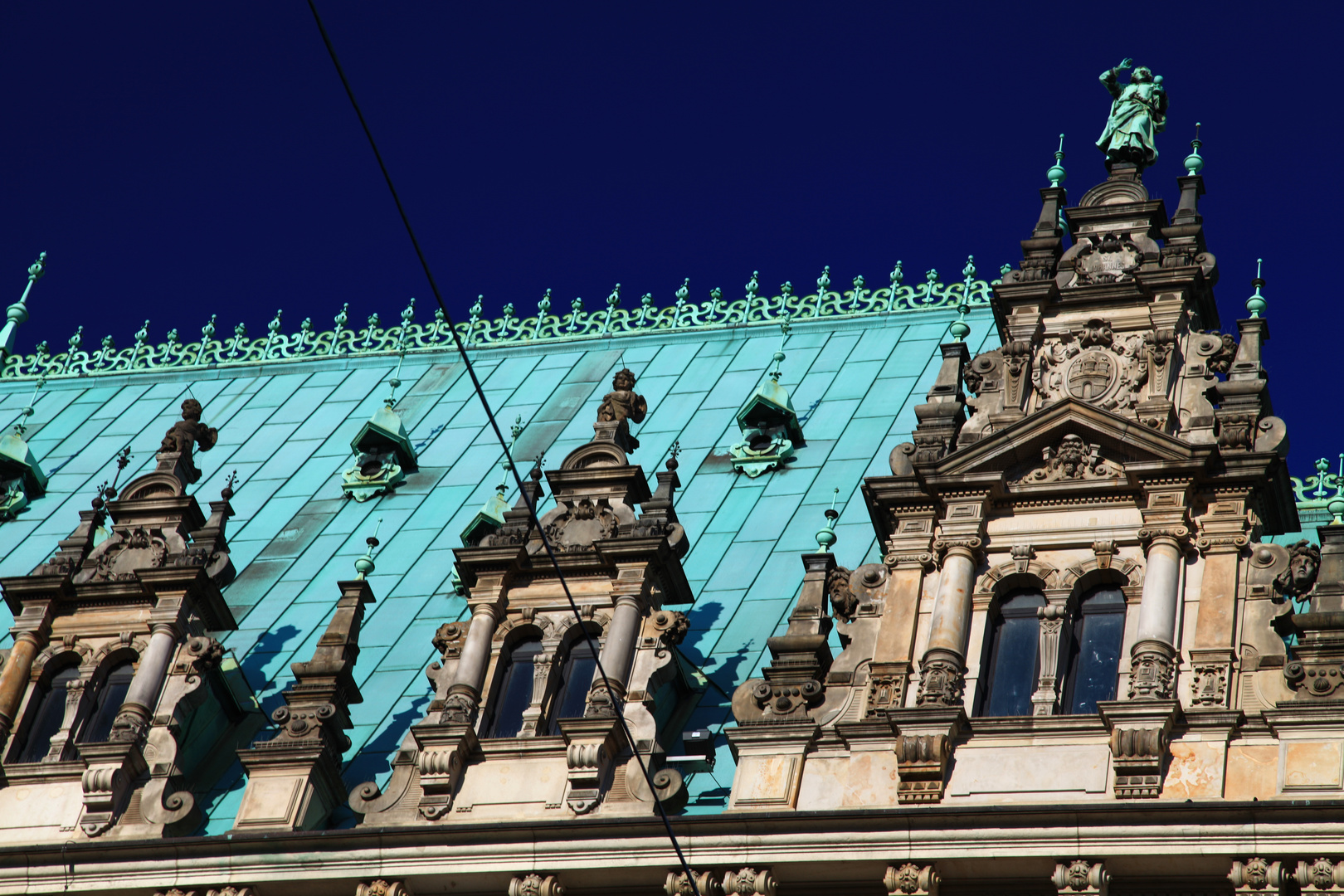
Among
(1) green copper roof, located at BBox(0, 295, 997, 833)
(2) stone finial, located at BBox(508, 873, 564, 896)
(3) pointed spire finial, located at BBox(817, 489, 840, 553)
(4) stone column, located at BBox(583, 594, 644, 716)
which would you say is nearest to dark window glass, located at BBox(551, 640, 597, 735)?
(4) stone column, located at BBox(583, 594, 644, 716)

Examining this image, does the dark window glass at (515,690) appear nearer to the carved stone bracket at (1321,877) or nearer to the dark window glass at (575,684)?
the dark window glass at (575,684)

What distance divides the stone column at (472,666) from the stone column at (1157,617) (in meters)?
6.91

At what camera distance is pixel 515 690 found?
2558 cm

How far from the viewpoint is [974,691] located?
2333 centimetres

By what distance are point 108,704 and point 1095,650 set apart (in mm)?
11221

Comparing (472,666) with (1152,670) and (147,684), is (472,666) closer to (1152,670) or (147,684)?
(147,684)

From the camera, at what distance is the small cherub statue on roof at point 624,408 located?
2859cm

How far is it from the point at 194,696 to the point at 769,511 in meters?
7.64

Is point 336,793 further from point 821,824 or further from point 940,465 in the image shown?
point 940,465

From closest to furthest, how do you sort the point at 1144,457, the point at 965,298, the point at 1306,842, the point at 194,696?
the point at 1306,842 → the point at 1144,457 → the point at 194,696 → the point at 965,298

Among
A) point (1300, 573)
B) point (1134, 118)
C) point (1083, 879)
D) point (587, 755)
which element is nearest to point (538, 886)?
point (587, 755)

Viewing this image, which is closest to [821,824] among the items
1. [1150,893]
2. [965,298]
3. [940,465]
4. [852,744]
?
[852,744]

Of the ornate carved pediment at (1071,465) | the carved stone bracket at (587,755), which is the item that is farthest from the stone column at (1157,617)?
the carved stone bracket at (587,755)

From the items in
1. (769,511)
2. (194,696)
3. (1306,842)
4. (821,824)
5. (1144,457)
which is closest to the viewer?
(1306,842)
